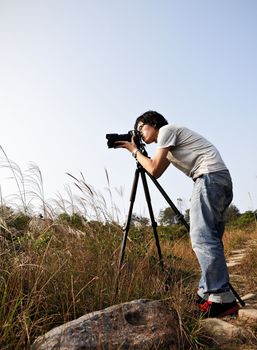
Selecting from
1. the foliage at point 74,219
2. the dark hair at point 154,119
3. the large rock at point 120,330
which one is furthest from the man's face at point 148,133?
the large rock at point 120,330

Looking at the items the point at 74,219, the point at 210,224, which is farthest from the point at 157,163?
the point at 74,219

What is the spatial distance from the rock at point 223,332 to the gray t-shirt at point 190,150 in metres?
1.15

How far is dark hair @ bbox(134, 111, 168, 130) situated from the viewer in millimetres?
3380

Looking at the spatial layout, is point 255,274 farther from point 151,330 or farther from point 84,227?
point 151,330

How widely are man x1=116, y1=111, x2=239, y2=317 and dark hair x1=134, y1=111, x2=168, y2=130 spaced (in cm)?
9

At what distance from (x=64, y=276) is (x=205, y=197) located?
1.25 metres

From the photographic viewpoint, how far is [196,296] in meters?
3.07

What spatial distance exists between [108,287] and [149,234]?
1.93 metres

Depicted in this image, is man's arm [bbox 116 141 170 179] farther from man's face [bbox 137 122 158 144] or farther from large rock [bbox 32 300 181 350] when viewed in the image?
large rock [bbox 32 300 181 350]

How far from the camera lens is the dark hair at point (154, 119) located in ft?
11.1

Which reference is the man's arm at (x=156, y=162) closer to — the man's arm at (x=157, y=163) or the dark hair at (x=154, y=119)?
the man's arm at (x=157, y=163)

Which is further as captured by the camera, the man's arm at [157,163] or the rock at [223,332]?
the man's arm at [157,163]

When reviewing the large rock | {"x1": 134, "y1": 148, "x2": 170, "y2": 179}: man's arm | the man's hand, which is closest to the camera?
the man's hand

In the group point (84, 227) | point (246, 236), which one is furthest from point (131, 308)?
point (246, 236)
